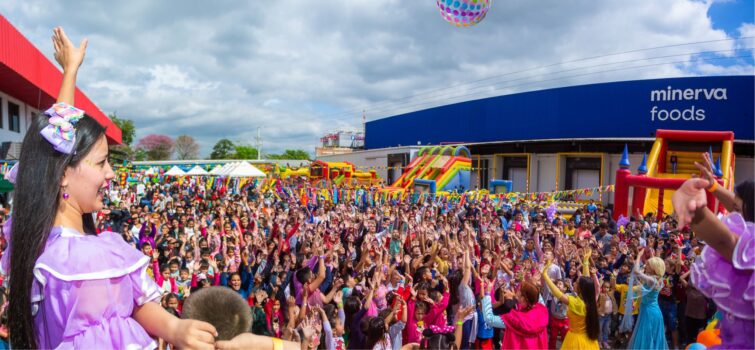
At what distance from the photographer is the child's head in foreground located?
5.63 ft

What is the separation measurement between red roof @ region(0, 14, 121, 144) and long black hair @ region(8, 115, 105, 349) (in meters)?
9.05

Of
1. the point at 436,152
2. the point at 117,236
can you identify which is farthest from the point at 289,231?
the point at 436,152

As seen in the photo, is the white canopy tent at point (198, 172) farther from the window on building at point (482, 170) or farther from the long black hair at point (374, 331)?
the long black hair at point (374, 331)

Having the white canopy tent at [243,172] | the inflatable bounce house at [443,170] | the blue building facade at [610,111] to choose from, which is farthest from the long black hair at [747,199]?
the blue building facade at [610,111]

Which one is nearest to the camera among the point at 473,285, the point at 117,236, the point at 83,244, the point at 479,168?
the point at 83,244

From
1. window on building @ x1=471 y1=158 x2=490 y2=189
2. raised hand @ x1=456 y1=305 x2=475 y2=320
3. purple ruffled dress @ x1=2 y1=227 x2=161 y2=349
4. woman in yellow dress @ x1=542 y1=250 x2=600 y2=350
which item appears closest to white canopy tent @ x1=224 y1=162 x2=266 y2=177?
window on building @ x1=471 y1=158 x2=490 y2=189

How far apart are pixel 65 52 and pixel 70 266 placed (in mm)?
1108

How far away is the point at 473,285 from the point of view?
6.14m

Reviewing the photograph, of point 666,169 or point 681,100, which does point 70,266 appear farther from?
point 681,100

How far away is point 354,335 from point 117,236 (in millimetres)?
3391

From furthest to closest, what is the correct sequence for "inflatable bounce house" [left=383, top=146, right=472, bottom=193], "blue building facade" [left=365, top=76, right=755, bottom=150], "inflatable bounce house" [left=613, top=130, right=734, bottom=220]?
"inflatable bounce house" [left=383, top=146, right=472, bottom=193] < "blue building facade" [left=365, top=76, right=755, bottom=150] < "inflatable bounce house" [left=613, top=130, right=734, bottom=220]

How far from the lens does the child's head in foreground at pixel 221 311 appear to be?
67.6 inches

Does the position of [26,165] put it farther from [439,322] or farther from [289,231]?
[289,231]

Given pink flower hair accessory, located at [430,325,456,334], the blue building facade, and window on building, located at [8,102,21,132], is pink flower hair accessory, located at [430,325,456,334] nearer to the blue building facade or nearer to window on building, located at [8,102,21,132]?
window on building, located at [8,102,21,132]
